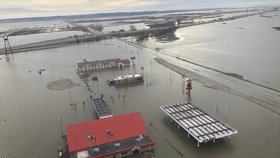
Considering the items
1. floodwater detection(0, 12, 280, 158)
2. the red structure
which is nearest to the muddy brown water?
floodwater detection(0, 12, 280, 158)

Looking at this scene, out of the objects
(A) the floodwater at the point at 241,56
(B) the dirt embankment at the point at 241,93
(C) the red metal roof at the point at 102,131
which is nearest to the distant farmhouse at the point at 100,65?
(B) the dirt embankment at the point at 241,93

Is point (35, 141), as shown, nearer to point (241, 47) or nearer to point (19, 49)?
point (241, 47)

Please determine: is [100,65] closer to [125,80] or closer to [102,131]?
[125,80]

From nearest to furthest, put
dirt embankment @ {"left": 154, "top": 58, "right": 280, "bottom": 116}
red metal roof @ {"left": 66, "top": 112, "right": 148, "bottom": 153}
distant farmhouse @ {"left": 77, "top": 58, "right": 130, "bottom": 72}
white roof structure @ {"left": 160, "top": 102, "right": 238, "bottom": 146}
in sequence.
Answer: red metal roof @ {"left": 66, "top": 112, "right": 148, "bottom": 153}
white roof structure @ {"left": 160, "top": 102, "right": 238, "bottom": 146}
dirt embankment @ {"left": 154, "top": 58, "right": 280, "bottom": 116}
distant farmhouse @ {"left": 77, "top": 58, "right": 130, "bottom": 72}

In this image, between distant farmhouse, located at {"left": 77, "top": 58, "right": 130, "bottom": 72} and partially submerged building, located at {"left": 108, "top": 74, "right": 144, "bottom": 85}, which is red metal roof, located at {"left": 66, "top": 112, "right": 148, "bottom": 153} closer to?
partially submerged building, located at {"left": 108, "top": 74, "right": 144, "bottom": 85}

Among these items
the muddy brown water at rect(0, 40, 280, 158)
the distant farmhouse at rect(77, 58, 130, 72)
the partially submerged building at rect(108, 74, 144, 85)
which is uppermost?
the distant farmhouse at rect(77, 58, 130, 72)

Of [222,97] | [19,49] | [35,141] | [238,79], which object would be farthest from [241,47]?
[19,49]

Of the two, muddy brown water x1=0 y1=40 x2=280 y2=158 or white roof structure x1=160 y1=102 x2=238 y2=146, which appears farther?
muddy brown water x1=0 y1=40 x2=280 y2=158
